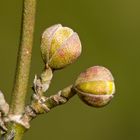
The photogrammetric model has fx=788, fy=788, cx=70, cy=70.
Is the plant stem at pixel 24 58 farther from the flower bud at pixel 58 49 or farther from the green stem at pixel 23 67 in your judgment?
the flower bud at pixel 58 49

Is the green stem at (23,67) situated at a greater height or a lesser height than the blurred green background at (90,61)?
greater

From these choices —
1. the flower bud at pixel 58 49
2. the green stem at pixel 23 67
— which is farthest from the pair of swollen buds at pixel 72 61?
the green stem at pixel 23 67

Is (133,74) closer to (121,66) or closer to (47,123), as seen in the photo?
(121,66)

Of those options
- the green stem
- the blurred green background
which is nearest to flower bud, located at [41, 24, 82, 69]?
the green stem

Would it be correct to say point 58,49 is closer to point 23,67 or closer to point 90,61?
point 23,67

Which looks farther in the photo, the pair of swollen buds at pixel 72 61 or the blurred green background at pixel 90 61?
the blurred green background at pixel 90 61

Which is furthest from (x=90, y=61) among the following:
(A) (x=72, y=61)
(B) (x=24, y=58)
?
(B) (x=24, y=58)
